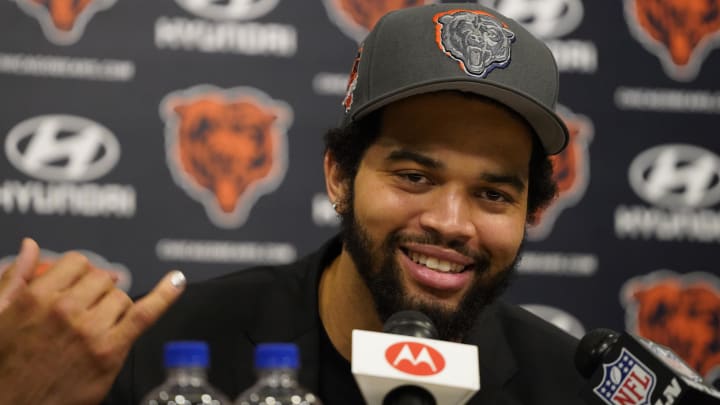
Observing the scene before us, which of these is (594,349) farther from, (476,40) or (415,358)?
(476,40)

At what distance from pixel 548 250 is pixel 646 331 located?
1.24 feet

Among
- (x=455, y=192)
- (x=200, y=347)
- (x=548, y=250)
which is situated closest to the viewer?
(x=200, y=347)

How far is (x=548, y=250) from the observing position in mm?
3057

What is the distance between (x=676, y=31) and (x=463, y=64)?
1.73m

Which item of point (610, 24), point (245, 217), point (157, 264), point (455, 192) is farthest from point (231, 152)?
point (455, 192)

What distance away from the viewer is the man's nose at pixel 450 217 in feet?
5.41

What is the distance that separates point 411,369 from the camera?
42.3 inches

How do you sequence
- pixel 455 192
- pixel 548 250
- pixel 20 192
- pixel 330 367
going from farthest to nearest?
pixel 548 250 → pixel 20 192 → pixel 330 367 → pixel 455 192

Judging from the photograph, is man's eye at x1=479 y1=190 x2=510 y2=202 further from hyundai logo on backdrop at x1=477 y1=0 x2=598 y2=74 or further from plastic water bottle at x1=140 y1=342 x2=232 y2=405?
hyundai logo on backdrop at x1=477 y1=0 x2=598 y2=74

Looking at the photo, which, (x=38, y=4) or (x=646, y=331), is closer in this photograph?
(x=38, y=4)

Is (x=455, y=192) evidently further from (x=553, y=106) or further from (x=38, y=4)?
(x=38, y=4)

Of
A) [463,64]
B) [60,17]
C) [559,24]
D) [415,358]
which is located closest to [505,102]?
[463,64]

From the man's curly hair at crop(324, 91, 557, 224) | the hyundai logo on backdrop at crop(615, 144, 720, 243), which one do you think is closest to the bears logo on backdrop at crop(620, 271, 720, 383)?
the hyundai logo on backdrop at crop(615, 144, 720, 243)

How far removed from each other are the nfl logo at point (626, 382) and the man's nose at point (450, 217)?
42 centimetres
